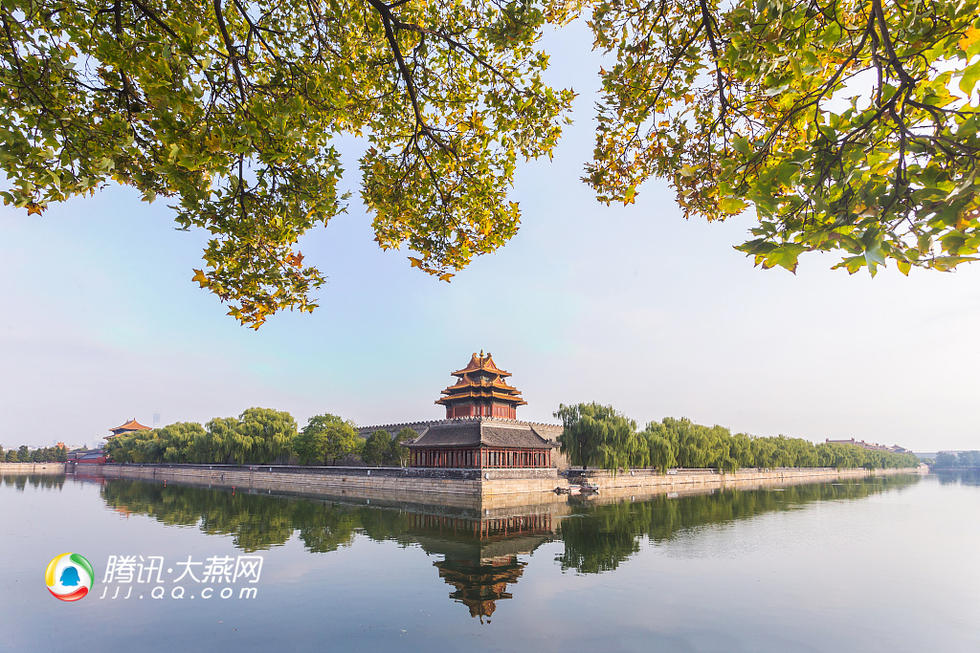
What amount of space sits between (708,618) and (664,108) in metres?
9.26

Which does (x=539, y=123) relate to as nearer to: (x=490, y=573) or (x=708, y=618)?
(x=708, y=618)

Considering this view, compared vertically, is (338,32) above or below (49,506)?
above

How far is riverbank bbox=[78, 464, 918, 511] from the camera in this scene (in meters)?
24.2

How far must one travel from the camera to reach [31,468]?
59.5m

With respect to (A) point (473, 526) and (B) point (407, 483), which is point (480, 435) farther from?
(A) point (473, 526)

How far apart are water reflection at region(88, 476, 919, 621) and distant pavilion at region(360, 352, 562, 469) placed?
193 inches

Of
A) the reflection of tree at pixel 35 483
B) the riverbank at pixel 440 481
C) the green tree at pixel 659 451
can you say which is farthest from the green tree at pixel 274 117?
the reflection of tree at pixel 35 483

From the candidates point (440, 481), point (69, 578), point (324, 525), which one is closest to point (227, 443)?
point (440, 481)

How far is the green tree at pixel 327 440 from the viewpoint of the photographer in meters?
33.3

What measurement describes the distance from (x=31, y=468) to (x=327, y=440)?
5297 cm

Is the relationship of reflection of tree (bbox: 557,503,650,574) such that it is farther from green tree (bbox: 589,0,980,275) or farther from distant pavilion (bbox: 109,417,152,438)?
distant pavilion (bbox: 109,417,152,438)

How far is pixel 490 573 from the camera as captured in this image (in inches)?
463

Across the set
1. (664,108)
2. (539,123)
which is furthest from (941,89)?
(539,123)

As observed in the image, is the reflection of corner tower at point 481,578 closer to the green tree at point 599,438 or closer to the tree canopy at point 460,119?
the tree canopy at point 460,119
